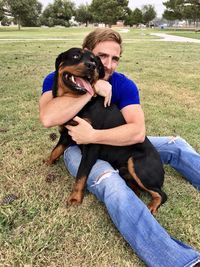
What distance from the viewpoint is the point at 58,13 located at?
7088 centimetres

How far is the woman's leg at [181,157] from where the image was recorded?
11.5ft

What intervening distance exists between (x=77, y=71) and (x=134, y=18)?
252ft

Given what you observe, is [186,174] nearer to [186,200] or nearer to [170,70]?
[186,200]

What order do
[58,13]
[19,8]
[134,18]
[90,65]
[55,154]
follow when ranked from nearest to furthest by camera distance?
[90,65] < [55,154] < [19,8] < [58,13] < [134,18]

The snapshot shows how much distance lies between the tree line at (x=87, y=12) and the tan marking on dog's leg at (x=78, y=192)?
5066cm

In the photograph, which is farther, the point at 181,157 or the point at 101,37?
the point at 181,157

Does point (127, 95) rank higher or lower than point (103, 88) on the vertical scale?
lower

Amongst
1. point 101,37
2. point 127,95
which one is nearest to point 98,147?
point 127,95

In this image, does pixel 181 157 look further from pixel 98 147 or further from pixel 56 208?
pixel 56 208

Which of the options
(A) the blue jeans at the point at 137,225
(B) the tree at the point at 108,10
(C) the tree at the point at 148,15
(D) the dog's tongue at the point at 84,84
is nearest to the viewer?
(A) the blue jeans at the point at 137,225

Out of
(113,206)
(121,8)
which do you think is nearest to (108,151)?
(113,206)

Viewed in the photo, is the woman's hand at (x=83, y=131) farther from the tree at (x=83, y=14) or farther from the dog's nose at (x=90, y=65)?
the tree at (x=83, y=14)

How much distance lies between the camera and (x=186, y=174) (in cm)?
357

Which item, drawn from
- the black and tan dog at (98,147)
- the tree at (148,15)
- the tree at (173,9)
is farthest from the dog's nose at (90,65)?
the tree at (148,15)
